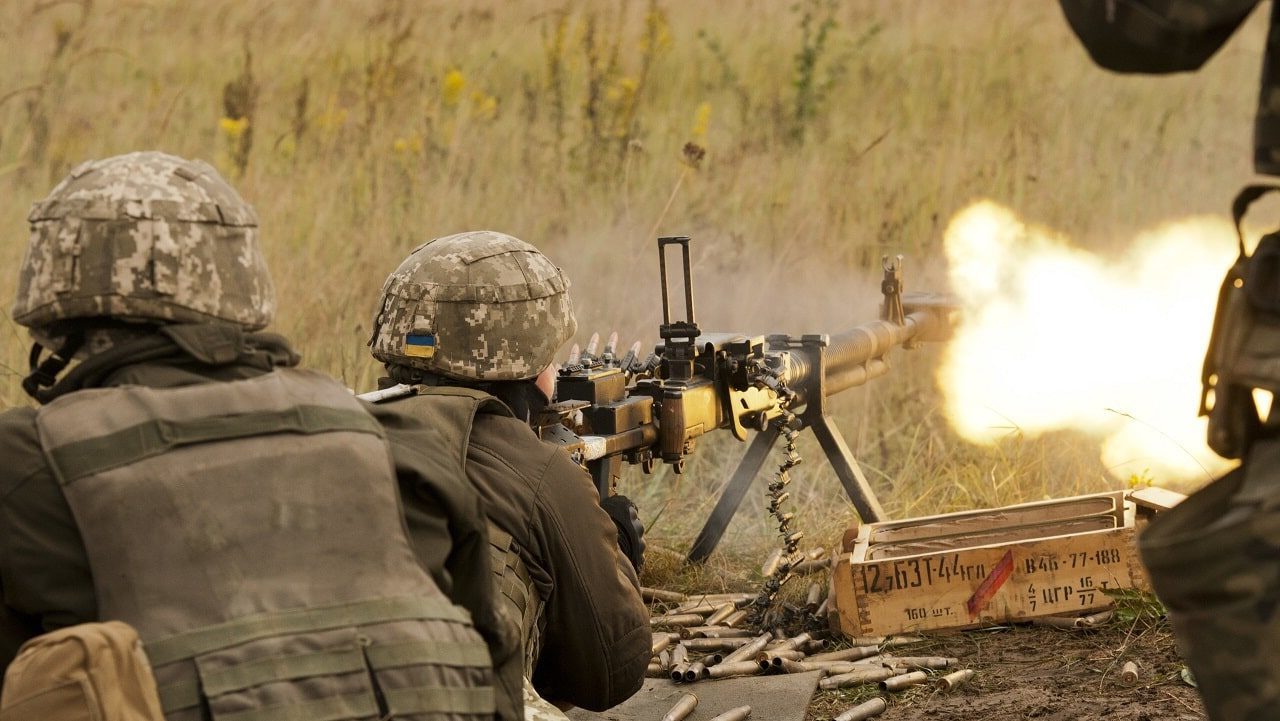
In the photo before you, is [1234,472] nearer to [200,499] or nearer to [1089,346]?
[200,499]

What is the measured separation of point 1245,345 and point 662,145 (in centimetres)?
730

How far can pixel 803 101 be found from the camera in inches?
399

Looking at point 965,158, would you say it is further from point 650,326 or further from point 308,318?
point 308,318

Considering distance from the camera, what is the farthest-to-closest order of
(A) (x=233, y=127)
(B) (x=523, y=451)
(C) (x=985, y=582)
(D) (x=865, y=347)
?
(A) (x=233, y=127)
(D) (x=865, y=347)
(C) (x=985, y=582)
(B) (x=523, y=451)

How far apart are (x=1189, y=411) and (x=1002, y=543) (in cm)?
265

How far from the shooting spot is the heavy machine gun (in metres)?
5.21

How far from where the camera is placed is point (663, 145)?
32.0ft

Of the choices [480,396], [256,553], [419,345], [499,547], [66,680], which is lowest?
[499,547]

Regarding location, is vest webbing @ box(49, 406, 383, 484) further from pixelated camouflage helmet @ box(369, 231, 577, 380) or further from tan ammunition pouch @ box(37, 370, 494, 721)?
pixelated camouflage helmet @ box(369, 231, 577, 380)

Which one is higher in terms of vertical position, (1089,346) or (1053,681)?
(1089,346)

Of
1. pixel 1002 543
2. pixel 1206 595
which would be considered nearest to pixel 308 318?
pixel 1002 543

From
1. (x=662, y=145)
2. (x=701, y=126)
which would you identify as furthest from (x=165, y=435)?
(x=701, y=126)

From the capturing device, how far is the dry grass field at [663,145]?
802 cm

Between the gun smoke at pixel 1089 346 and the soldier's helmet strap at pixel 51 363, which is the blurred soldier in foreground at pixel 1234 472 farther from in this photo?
the gun smoke at pixel 1089 346
